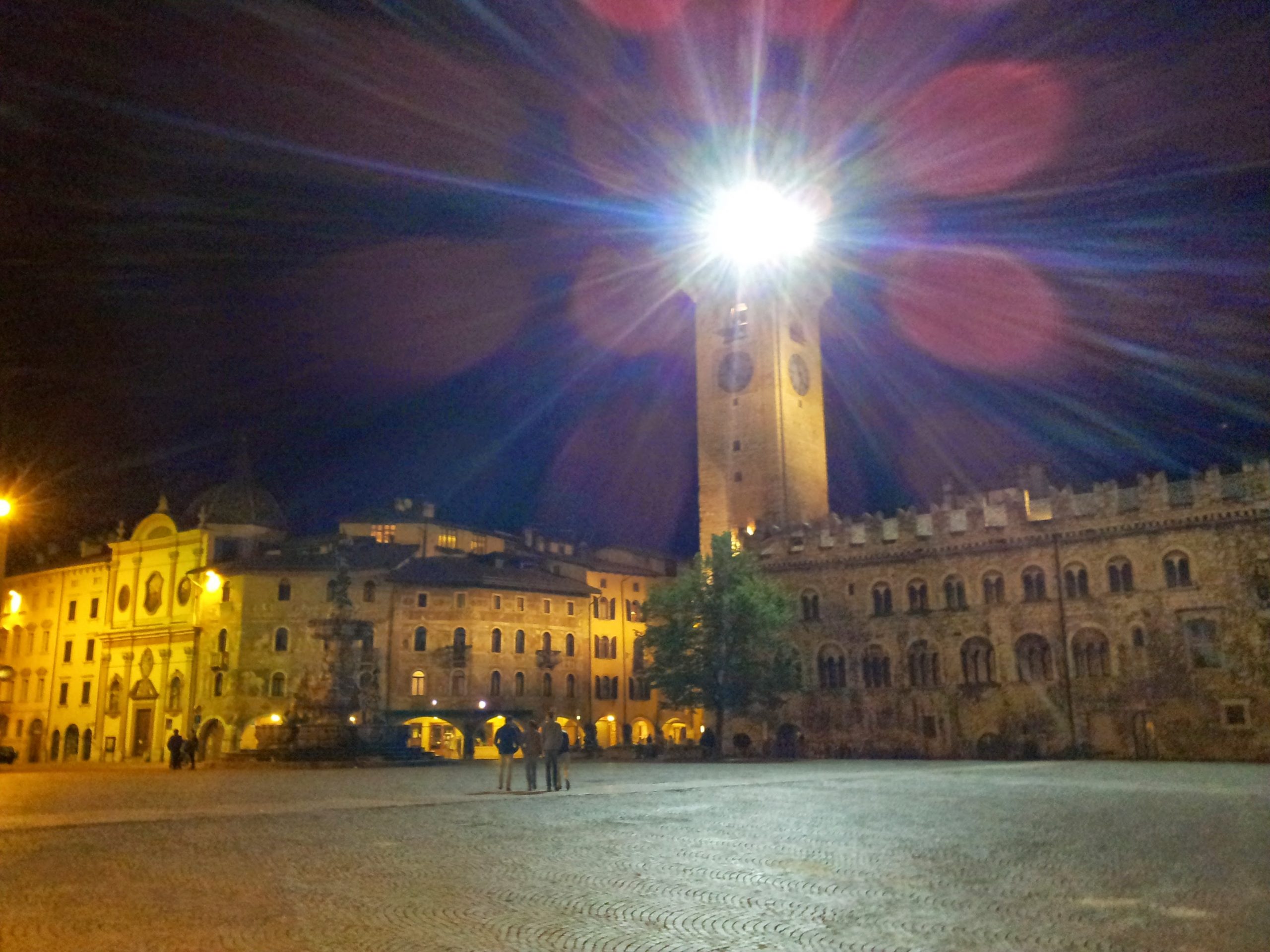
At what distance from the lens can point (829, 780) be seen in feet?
87.0

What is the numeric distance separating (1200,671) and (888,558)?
1545cm

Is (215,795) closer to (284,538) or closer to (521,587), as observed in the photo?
(521,587)

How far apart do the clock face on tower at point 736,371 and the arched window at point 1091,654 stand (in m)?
27.0

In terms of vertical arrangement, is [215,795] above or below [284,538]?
below

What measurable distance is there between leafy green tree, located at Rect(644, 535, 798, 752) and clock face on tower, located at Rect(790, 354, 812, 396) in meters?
19.3

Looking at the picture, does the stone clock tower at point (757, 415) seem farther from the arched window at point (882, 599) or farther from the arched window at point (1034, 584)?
the arched window at point (1034, 584)

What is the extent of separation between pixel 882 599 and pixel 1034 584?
7852 mm

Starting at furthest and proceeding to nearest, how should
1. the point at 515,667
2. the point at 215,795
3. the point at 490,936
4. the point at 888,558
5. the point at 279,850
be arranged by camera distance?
1. the point at 515,667
2. the point at 888,558
3. the point at 215,795
4. the point at 279,850
5. the point at 490,936

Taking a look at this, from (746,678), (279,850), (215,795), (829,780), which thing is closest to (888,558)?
(746,678)

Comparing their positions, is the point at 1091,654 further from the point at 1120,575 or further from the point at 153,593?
the point at 153,593

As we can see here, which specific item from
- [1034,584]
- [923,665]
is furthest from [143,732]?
[1034,584]

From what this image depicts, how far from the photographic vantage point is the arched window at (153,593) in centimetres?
6588

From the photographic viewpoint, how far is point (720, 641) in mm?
48281

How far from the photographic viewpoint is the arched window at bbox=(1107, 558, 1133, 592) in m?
45.6
